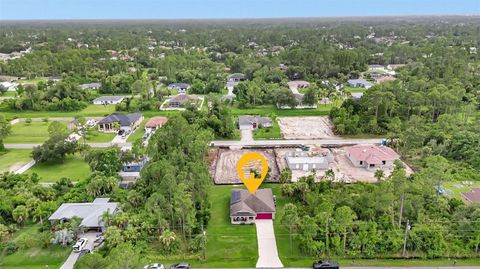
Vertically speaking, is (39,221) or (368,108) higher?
(368,108)

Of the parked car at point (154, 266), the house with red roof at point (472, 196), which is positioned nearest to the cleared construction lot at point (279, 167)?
the house with red roof at point (472, 196)

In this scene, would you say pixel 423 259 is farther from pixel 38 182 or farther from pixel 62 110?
pixel 62 110

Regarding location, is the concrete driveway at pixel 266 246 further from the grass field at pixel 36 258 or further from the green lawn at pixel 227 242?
the grass field at pixel 36 258

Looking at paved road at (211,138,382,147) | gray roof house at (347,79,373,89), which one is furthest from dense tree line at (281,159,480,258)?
gray roof house at (347,79,373,89)

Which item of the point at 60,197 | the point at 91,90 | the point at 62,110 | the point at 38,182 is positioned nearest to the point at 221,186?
the point at 60,197

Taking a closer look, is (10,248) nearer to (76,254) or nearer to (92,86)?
(76,254)

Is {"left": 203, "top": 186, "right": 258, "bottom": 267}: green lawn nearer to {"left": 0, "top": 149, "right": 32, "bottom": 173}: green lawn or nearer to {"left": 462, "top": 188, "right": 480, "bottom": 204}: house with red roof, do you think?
{"left": 462, "top": 188, "right": 480, "bottom": 204}: house with red roof
